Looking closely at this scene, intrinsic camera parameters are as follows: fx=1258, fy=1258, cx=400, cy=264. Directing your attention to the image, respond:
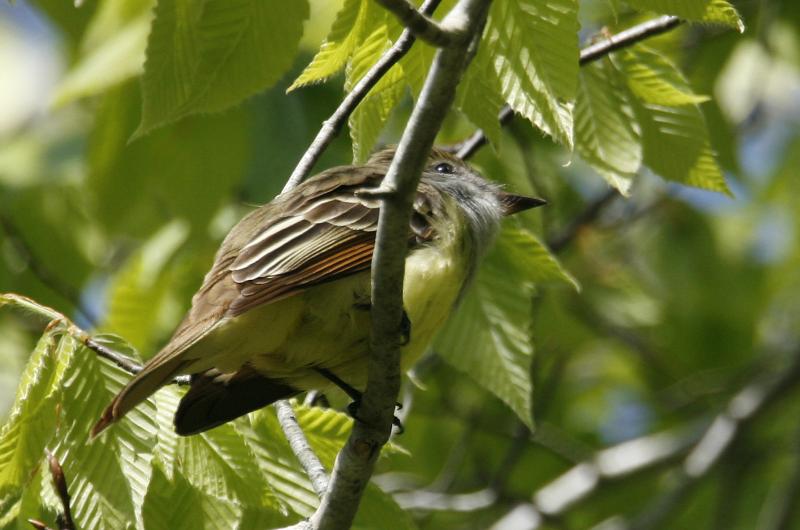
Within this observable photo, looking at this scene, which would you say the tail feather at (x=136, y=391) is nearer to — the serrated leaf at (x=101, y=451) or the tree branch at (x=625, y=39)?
the serrated leaf at (x=101, y=451)

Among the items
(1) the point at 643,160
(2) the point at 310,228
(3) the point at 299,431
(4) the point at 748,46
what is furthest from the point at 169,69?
(4) the point at 748,46

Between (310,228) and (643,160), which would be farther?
(643,160)

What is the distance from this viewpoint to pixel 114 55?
6.03 meters

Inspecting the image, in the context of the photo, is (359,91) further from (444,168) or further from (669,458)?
(669,458)

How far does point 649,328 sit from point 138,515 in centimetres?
708

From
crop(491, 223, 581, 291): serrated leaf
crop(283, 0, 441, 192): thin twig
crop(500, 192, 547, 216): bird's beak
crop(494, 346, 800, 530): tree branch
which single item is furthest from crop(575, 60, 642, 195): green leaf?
crop(494, 346, 800, 530): tree branch

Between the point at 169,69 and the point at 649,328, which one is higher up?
the point at 169,69

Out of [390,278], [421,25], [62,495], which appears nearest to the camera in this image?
[421,25]

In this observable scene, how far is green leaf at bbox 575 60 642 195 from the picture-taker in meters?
4.50

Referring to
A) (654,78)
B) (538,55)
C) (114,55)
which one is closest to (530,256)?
(654,78)

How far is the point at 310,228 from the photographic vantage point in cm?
434

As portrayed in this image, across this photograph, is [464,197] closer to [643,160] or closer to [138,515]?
[643,160]

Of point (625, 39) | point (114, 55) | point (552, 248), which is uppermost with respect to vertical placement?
point (114, 55)

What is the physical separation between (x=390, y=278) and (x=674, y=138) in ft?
6.26
